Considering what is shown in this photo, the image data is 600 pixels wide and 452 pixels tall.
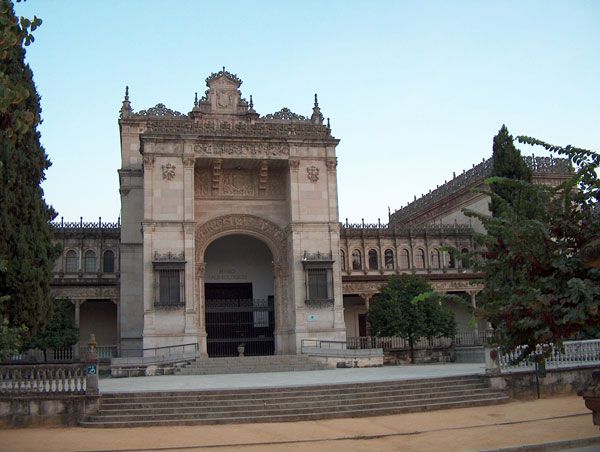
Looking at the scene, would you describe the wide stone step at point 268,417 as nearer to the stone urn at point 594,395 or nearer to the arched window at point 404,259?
the stone urn at point 594,395

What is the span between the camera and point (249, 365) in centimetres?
2898

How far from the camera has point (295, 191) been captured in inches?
1302

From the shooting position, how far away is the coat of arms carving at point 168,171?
32.0m

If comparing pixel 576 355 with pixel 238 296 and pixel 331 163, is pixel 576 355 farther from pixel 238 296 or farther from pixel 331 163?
pixel 238 296

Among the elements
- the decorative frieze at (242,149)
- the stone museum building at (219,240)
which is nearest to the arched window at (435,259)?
the stone museum building at (219,240)

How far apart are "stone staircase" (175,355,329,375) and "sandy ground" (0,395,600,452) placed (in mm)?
10822

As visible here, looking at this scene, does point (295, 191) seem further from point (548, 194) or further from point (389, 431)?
point (548, 194)

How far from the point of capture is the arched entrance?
34.8 metres

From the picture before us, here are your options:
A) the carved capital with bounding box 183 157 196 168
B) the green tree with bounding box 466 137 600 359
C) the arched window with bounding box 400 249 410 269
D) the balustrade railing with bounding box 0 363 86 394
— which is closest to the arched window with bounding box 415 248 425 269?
the arched window with bounding box 400 249 410 269

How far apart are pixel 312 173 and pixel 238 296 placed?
8.28 metres

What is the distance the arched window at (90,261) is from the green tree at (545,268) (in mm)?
32248

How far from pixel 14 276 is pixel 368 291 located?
23792mm

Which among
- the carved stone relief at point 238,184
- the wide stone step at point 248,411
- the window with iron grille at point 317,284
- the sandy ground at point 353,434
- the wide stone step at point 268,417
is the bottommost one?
the sandy ground at point 353,434

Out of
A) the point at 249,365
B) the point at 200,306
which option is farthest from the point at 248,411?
the point at 200,306
